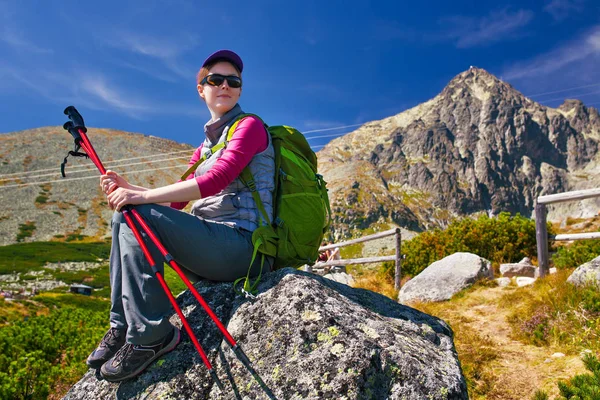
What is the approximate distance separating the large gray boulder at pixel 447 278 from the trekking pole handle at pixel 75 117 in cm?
907

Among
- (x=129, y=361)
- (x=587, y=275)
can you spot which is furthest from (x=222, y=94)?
(x=587, y=275)

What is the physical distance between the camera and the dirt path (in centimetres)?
506

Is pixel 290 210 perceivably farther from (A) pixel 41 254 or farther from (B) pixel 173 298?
(A) pixel 41 254

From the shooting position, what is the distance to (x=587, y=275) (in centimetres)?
715

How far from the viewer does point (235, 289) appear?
10.4ft

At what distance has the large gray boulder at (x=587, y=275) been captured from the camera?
698 centimetres

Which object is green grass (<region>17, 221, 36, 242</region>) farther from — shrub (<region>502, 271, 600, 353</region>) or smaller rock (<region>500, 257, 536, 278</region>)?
shrub (<region>502, 271, 600, 353</region>)

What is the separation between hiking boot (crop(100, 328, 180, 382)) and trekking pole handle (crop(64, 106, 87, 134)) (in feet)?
6.61

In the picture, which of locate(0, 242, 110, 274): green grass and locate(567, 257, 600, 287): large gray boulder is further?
locate(0, 242, 110, 274): green grass

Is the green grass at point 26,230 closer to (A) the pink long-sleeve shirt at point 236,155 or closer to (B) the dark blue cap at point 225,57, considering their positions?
(B) the dark blue cap at point 225,57

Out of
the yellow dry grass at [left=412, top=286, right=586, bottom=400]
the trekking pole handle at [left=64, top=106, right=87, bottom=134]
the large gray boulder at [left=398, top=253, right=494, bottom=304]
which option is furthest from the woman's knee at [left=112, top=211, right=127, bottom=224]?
the large gray boulder at [left=398, top=253, right=494, bottom=304]

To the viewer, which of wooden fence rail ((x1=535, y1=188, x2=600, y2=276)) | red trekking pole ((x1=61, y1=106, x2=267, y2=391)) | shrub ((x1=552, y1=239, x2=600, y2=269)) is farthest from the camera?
wooden fence rail ((x1=535, y1=188, x2=600, y2=276))

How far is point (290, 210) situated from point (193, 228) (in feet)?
2.72

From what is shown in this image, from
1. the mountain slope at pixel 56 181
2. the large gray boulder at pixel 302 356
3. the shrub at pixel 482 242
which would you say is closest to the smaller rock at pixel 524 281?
the shrub at pixel 482 242
